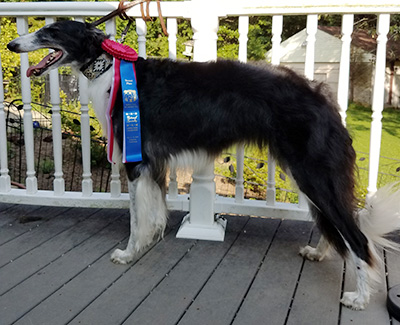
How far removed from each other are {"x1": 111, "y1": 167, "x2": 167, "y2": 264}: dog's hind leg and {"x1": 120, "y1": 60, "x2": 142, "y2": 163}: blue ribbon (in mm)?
126

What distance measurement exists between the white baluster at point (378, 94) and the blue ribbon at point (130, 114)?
1.35 metres

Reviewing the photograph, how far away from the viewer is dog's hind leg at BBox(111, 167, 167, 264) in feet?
7.42

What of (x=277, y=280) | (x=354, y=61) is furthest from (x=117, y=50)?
(x=354, y=61)

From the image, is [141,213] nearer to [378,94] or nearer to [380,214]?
[380,214]

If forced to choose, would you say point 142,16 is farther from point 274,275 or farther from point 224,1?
point 274,275

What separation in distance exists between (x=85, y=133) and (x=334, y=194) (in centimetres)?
165

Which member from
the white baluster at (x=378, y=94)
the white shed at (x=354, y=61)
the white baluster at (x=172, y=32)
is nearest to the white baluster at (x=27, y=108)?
the white baluster at (x=172, y=32)

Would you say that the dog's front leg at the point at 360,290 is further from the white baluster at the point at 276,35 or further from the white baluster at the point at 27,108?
the white baluster at the point at 27,108

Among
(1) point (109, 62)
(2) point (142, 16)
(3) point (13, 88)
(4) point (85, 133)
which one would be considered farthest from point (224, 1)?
(3) point (13, 88)

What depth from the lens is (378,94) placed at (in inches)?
94.7

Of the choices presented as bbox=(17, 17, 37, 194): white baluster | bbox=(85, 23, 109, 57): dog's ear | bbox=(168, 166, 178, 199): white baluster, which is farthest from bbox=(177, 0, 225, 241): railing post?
bbox=(17, 17, 37, 194): white baluster

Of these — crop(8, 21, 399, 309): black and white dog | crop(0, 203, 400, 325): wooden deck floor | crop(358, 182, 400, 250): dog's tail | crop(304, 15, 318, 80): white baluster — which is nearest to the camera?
crop(0, 203, 400, 325): wooden deck floor

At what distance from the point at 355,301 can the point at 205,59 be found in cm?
151

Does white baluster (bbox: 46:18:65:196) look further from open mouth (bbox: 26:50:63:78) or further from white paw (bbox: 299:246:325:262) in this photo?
white paw (bbox: 299:246:325:262)
